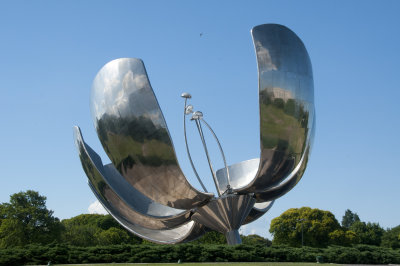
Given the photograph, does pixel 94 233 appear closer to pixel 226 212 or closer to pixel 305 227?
pixel 305 227

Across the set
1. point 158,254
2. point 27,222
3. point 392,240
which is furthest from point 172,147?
point 392,240

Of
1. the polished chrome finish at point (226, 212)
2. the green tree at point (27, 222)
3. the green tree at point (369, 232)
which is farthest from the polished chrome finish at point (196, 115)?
the green tree at point (369, 232)

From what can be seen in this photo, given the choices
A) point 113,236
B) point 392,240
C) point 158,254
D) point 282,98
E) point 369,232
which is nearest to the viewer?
point 282,98

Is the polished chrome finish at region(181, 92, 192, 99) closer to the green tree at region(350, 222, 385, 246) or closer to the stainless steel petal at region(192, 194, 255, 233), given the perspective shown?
the stainless steel petal at region(192, 194, 255, 233)

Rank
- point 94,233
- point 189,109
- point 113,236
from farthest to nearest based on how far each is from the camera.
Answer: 1. point 113,236
2. point 94,233
3. point 189,109

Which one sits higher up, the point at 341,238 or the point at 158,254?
the point at 341,238

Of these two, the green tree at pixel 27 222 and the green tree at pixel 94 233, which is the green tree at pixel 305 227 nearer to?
the green tree at pixel 94 233

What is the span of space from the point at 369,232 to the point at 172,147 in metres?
51.1

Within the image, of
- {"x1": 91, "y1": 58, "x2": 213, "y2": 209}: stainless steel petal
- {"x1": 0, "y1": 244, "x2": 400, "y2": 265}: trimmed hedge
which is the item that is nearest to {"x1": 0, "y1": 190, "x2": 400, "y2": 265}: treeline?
{"x1": 0, "y1": 244, "x2": 400, "y2": 265}: trimmed hedge

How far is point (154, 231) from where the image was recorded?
19.2 m

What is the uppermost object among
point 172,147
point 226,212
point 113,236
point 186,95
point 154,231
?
point 186,95

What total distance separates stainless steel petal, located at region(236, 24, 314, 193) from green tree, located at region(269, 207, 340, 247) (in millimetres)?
35507

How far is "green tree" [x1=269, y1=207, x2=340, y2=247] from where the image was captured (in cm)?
4956

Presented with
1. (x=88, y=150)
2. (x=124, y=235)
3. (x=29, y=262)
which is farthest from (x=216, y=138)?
(x=124, y=235)
